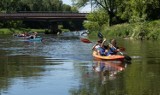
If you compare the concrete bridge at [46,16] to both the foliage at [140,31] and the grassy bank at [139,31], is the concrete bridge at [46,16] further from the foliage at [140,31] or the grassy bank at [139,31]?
the foliage at [140,31]

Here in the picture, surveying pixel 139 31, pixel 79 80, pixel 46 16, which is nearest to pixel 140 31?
pixel 139 31

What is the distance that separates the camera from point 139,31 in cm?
7225

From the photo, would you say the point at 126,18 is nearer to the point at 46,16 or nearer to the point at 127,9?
the point at 127,9

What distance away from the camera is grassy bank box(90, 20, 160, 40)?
69.6 metres

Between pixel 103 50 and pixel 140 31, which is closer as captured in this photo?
pixel 103 50

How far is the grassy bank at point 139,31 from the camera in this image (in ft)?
228

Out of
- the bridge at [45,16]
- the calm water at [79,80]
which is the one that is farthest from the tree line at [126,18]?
the calm water at [79,80]

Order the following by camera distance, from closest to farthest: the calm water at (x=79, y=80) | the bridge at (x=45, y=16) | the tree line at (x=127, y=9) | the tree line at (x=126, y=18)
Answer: the calm water at (x=79, y=80), the tree line at (x=126, y=18), the tree line at (x=127, y=9), the bridge at (x=45, y=16)

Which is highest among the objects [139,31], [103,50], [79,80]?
[103,50]

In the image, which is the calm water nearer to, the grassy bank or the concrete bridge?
the grassy bank

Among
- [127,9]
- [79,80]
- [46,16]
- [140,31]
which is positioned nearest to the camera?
[79,80]

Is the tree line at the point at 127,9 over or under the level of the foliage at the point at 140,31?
over

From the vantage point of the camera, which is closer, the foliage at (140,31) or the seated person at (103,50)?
the seated person at (103,50)

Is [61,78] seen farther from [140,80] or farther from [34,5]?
[34,5]
